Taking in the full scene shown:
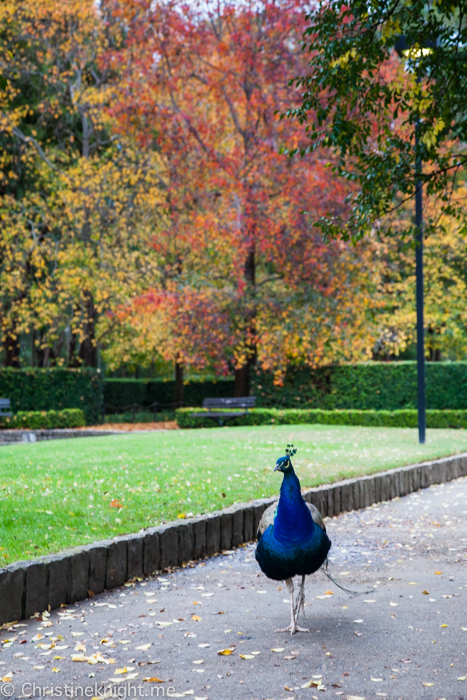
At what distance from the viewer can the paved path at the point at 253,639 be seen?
3.82 m

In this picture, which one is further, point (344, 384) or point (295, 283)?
point (344, 384)

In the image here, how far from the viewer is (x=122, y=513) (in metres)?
6.96

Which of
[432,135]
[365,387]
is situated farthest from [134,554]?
[365,387]

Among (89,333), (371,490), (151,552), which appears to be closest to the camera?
(151,552)

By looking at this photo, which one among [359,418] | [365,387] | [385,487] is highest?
[365,387]

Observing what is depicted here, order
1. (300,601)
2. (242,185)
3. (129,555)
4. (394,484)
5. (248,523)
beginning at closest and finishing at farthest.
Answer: (300,601) → (129,555) → (248,523) → (394,484) → (242,185)

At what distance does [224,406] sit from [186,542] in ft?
50.0

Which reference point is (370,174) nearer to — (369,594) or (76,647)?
(369,594)

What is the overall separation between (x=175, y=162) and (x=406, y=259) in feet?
31.3

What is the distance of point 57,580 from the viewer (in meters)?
5.25

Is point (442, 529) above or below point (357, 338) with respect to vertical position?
below

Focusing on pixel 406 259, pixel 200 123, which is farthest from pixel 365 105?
pixel 406 259

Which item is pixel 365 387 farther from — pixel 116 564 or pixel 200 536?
pixel 116 564

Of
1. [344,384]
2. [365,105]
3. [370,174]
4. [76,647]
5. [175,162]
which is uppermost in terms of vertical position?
[175,162]
